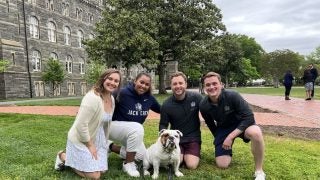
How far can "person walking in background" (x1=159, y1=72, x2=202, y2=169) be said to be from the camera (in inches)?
280

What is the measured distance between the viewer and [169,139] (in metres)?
5.99

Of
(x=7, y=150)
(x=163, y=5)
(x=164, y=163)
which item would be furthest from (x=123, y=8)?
(x=164, y=163)

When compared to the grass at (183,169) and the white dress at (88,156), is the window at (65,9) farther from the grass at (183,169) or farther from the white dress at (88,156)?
the white dress at (88,156)

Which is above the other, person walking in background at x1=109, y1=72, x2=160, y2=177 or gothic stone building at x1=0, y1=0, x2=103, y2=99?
gothic stone building at x1=0, y1=0, x2=103, y2=99

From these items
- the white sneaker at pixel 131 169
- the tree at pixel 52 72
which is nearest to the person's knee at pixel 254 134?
the white sneaker at pixel 131 169

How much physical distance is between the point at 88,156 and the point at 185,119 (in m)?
2.05

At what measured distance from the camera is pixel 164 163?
21.1ft

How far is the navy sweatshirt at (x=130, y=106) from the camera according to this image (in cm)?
686

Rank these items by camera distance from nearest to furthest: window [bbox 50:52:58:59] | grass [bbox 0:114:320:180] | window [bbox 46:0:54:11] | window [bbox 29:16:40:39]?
grass [bbox 0:114:320:180] < window [bbox 29:16:40:39] < window [bbox 46:0:54:11] < window [bbox 50:52:58:59]

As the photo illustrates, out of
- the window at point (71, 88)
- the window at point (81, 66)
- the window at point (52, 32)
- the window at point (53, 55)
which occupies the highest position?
the window at point (52, 32)

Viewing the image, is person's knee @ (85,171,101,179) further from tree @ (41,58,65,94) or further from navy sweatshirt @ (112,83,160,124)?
tree @ (41,58,65,94)

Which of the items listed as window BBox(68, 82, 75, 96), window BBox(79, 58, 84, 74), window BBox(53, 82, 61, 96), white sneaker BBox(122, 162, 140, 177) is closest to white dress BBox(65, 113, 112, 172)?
white sneaker BBox(122, 162, 140, 177)

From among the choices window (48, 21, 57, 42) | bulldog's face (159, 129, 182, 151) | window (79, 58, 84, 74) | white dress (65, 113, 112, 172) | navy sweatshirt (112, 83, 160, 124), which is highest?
window (48, 21, 57, 42)

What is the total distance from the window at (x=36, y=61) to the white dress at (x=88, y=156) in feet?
113
